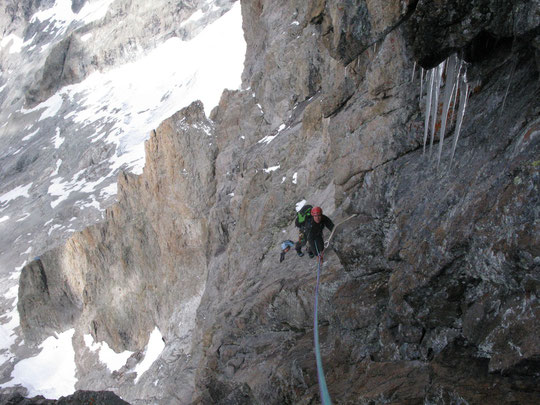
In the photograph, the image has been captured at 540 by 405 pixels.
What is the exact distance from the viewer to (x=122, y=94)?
104500 millimetres

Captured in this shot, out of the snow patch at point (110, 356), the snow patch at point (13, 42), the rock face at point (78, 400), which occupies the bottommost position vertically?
the snow patch at point (110, 356)

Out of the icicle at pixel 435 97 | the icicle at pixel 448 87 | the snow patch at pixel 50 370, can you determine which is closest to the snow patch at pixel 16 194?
the snow patch at pixel 50 370

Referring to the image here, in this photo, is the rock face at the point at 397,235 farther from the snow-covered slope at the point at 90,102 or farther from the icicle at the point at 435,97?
the snow-covered slope at the point at 90,102

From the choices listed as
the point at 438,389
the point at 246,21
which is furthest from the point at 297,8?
the point at 438,389

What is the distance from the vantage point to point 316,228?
1073 centimetres

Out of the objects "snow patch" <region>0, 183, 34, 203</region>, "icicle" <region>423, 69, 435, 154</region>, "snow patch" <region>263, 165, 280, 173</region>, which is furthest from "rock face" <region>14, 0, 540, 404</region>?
"snow patch" <region>0, 183, 34, 203</region>

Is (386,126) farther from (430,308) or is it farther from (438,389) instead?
(438,389)

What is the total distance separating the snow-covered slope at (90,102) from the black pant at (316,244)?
4244 centimetres

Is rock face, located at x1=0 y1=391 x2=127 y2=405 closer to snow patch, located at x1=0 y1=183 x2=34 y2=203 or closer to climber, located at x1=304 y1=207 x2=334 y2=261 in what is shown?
climber, located at x1=304 y1=207 x2=334 y2=261

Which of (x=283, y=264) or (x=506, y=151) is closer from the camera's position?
(x=506, y=151)

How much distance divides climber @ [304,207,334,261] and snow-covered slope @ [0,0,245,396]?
42404 millimetres

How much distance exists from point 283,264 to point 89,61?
12367cm

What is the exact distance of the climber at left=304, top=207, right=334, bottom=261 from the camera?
10539 mm

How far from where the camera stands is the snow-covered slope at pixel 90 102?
6906cm
